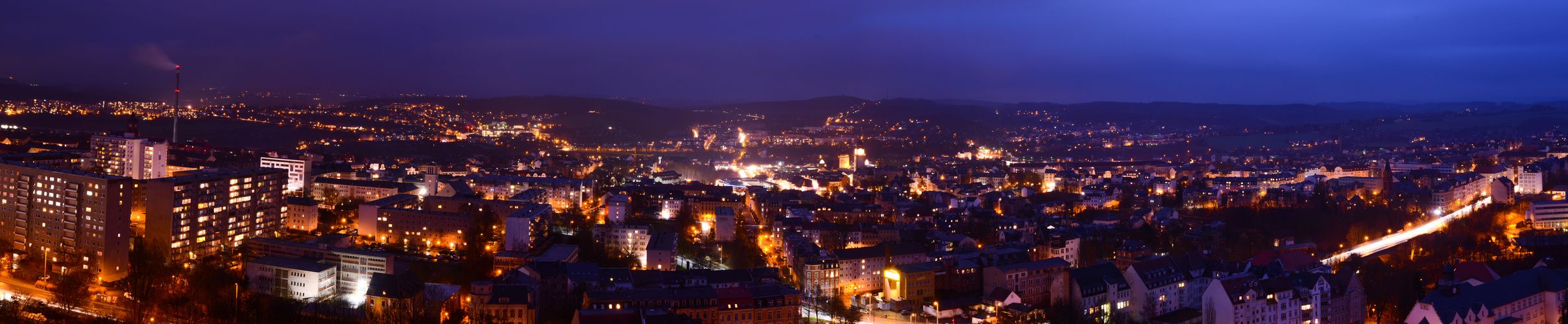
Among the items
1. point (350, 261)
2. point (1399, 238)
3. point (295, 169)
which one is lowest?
point (350, 261)

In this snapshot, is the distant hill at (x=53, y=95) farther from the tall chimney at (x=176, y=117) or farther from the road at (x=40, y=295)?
the road at (x=40, y=295)

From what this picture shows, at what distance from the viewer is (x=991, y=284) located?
55.0 ft

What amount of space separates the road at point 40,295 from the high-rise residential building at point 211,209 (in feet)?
6.10

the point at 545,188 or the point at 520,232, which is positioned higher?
the point at 545,188

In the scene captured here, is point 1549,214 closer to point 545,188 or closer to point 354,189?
point 545,188

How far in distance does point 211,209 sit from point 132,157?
26.2 feet

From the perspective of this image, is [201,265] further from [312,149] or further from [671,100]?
[671,100]

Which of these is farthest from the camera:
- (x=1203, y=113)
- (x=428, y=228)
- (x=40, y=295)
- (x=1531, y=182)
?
(x=1203, y=113)

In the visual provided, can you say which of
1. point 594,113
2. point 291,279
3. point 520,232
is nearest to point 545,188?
point 520,232

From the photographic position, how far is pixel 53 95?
42188 millimetres

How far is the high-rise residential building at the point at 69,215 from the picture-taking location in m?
15.8

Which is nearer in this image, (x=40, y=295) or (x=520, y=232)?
(x=40, y=295)

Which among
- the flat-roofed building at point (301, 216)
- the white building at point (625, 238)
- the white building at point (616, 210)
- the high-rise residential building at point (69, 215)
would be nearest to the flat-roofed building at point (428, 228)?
the flat-roofed building at point (301, 216)

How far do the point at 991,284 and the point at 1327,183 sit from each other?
17.6 meters
